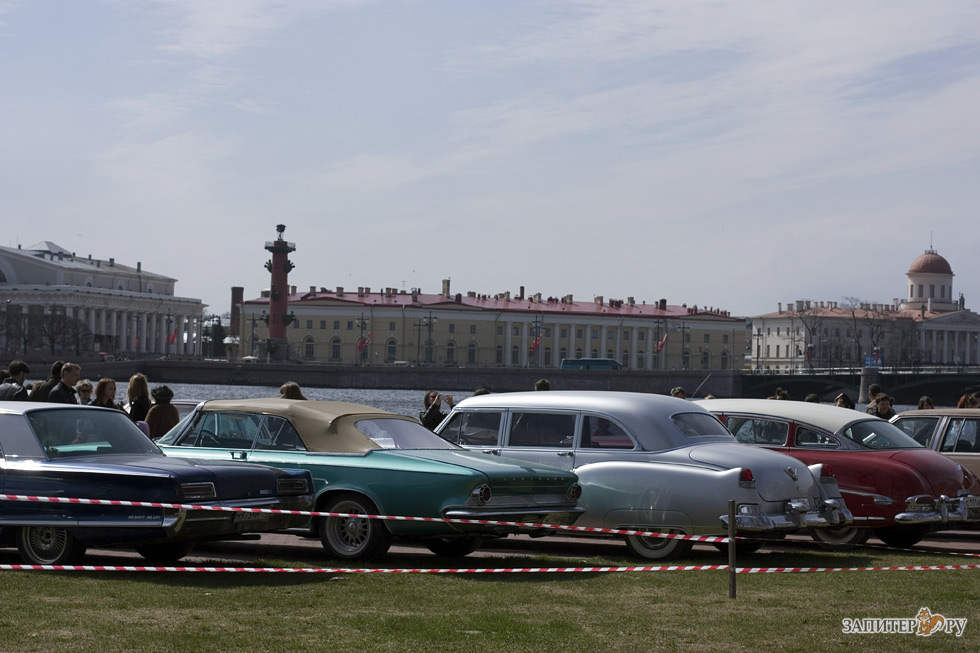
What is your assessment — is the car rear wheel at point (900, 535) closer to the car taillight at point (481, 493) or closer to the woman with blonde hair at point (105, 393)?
the car taillight at point (481, 493)

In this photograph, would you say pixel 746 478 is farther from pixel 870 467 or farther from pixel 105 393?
pixel 105 393

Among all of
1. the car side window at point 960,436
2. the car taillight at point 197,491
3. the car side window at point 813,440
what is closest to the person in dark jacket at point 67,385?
the car taillight at point 197,491

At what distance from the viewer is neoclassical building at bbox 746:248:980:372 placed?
540 feet

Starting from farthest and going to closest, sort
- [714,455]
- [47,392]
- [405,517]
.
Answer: [47,392] → [714,455] → [405,517]

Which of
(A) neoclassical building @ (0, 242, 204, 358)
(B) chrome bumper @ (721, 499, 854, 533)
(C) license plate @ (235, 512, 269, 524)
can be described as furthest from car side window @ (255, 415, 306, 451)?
(A) neoclassical building @ (0, 242, 204, 358)

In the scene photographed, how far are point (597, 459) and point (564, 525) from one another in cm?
112

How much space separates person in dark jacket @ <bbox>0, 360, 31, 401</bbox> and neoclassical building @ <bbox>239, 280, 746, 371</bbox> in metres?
122

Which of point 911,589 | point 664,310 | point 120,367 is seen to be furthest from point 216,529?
point 664,310

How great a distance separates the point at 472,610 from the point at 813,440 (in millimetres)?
5873

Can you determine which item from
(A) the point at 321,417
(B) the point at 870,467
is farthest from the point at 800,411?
(A) the point at 321,417

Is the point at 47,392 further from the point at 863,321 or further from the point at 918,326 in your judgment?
the point at 918,326

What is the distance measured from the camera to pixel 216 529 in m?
9.92

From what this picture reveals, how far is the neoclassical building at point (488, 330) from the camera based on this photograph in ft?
477

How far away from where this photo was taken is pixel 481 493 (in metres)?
10.6
